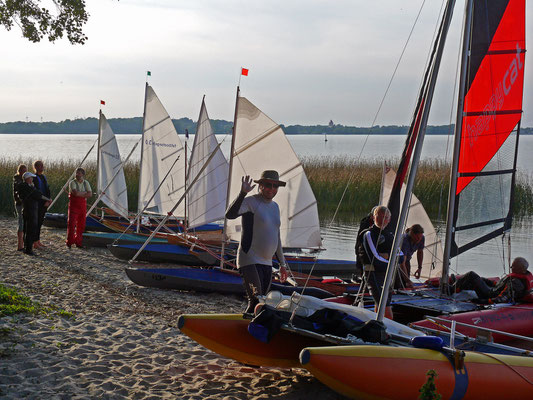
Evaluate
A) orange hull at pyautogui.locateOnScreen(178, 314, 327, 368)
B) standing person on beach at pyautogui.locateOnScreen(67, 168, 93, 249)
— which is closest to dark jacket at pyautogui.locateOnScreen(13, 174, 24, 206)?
standing person on beach at pyautogui.locateOnScreen(67, 168, 93, 249)

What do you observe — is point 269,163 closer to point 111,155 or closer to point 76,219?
point 76,219

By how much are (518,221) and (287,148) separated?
14068mm

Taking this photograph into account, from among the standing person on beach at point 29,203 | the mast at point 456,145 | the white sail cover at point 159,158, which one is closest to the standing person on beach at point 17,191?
the standing person on beach at point 29,203

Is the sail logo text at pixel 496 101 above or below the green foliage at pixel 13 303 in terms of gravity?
above

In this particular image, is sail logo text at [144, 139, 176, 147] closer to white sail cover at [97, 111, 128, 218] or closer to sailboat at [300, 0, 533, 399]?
white sail cover at [97, 111, 128, 218]

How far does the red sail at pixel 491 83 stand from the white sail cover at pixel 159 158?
986 centimetres

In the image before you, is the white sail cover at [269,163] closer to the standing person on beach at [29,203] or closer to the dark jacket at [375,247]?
the standing person on beach at [29,203]

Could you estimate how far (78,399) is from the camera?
5.45 meters

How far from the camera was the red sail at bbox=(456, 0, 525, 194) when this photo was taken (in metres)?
9.31

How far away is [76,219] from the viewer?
1472cm

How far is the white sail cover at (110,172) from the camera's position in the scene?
18953 mm

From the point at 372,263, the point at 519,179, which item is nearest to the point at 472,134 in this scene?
the point at 372,263

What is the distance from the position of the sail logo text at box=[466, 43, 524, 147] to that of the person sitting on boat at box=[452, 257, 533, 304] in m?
1.86

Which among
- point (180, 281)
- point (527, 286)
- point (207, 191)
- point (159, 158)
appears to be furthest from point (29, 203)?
point (527, 286)
